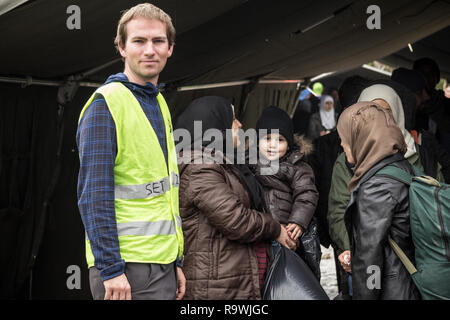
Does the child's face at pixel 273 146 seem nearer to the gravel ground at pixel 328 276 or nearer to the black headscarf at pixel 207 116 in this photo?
the black headscarf at pixel 207 116

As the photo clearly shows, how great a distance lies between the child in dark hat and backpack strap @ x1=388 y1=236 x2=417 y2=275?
121 centimetres

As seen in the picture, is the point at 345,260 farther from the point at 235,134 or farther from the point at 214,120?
the point at 214,120

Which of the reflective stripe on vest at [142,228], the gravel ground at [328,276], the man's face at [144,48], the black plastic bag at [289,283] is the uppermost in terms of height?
the man's face at [144,48]

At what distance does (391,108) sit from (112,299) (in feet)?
7.57

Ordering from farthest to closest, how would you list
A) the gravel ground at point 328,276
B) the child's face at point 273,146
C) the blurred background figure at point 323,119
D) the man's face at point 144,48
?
the blurred background figure at point 323,119
the gravel ground at point 328,276
the child's face at point 273,146
the man's face at point 144,48

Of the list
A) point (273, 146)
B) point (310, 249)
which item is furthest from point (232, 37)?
point (310, 249)

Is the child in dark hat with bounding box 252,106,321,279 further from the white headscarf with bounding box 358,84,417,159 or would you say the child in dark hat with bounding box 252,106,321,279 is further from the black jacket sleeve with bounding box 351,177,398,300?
the black jacket sleeve with bounding box 351,177,398,300

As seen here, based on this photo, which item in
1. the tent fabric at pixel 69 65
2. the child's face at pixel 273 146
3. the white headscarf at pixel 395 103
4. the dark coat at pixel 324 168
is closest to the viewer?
the tent fabric at pixel 69 65

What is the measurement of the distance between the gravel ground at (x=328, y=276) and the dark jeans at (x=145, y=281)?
3411 millimetres

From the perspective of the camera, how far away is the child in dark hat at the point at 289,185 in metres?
3.75

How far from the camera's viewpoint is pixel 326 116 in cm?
1121

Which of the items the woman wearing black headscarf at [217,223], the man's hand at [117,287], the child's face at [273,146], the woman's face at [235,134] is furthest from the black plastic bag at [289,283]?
the child's face at [273,146]

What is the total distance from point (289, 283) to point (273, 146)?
140 cm

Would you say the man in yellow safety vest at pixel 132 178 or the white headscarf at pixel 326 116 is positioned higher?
the white headscarf at pixel 326 116
